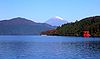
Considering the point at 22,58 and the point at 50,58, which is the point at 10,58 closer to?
the point at 22,58

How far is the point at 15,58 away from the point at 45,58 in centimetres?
683

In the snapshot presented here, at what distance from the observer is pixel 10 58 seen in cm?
6550

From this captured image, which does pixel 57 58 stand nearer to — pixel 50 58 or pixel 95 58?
pixel 50 58

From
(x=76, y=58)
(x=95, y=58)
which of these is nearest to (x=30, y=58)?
(x=76, y=58)

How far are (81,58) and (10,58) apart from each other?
16016 millimetres

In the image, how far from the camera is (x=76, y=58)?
213ft

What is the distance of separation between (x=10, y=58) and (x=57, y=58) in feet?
34.8

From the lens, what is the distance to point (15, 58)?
65688 mm

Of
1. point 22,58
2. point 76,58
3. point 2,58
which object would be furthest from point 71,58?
point 2,58

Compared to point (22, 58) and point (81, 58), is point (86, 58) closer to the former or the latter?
point (81, 58)

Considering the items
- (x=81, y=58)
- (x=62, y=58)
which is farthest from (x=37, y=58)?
(x=81, y=58)

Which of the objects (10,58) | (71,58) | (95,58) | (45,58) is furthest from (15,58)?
(95,58)

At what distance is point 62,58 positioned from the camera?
65125 millimetres

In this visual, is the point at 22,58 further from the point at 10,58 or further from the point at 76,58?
the point at 76,58
